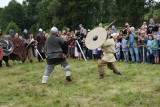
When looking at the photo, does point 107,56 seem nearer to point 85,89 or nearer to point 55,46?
point 55,46

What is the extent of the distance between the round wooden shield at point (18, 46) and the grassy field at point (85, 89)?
10.6ft

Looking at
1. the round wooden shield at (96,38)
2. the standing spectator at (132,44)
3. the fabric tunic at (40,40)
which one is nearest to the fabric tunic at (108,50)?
the round wooden shield at (96,38)

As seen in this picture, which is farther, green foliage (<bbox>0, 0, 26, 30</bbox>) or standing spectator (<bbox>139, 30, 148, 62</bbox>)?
green foliage (<bbox>0, 0, 26, 30</bbox>)

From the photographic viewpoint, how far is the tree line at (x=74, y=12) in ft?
139

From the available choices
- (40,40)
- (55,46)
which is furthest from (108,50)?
(40,40)

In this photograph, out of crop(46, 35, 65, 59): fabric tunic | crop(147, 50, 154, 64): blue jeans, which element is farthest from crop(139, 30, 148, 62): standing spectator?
crop(46, 35, 65, 59): fabric tunic

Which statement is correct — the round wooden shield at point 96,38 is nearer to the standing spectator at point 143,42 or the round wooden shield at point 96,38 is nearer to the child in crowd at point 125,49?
the standing spectator at point 143,42

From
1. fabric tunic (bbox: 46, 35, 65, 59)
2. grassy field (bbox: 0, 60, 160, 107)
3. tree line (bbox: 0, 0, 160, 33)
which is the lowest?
grassy field (bbox: 0, 60, 160, 107)

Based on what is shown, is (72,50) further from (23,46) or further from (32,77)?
(32,77)

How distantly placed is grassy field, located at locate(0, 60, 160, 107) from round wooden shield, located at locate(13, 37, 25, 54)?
323 centimetres

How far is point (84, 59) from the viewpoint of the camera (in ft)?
54.1

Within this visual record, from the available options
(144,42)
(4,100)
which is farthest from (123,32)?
(4,100)

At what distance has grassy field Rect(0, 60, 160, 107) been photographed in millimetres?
7840

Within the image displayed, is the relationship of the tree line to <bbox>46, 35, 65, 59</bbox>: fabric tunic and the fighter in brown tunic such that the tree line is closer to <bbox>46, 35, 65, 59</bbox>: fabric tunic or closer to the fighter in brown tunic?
the fighter in brown tunic
